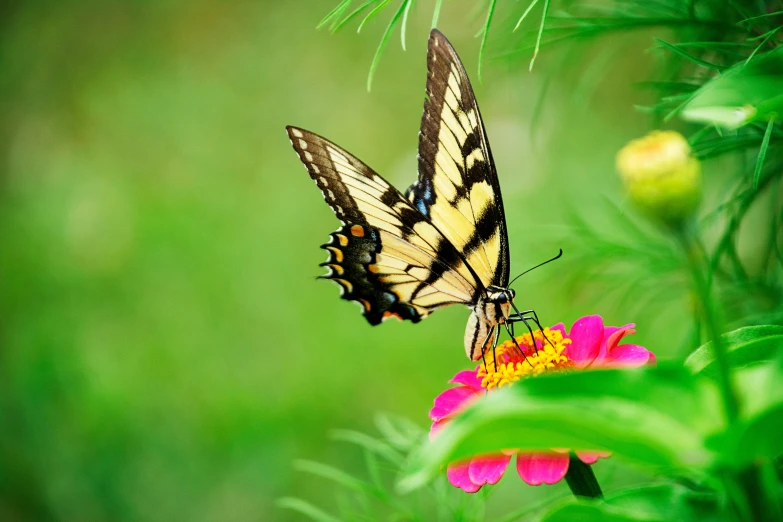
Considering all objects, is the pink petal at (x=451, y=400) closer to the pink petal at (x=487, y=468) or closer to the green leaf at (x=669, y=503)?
the pink petal at (x=487, y=468)

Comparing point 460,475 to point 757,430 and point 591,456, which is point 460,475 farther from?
point 757,430

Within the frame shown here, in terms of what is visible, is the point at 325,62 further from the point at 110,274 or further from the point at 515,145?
the point at 110,274

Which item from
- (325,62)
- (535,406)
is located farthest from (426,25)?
(535,406)

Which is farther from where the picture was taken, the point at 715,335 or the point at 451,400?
the point at 451,400

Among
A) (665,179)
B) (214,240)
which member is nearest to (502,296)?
(665,179)

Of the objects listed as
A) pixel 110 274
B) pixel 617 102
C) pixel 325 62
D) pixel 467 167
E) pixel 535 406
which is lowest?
pixel 535 406

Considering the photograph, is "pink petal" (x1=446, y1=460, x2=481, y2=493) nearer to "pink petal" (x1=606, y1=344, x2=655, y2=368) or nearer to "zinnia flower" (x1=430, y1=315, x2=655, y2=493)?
"zinnia flower" (x1=430, y1=315, x2=655, y2=493)

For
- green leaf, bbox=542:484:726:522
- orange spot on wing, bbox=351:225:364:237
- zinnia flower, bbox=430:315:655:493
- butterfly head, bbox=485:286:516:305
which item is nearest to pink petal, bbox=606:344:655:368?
zinnia flower, bbox=430:315:655:493
